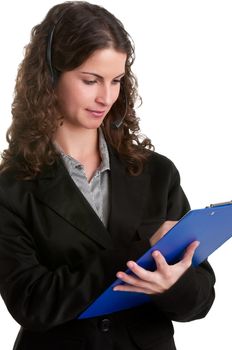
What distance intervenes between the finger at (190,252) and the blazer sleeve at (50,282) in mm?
173

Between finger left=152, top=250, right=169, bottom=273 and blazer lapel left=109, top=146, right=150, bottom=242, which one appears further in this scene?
blazer lapel left=109, top=146, right=150, bottom=242

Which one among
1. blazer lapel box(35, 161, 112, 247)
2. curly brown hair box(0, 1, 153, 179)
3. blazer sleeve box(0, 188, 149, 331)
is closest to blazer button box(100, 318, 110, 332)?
blazer sleeve box(0, 188, 149, 331)

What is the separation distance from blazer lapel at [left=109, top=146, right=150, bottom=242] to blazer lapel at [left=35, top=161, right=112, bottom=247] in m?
0.07

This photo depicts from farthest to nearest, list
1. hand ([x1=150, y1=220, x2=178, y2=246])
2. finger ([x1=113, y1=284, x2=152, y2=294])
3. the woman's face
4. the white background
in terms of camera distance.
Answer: the white background
the woman's face
hand ([x1=150, y1=220, x2=178, y2=246])
finger ([x1=113, y1=284, x2=152, y2=294])

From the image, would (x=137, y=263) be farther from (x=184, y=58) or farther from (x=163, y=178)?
(x=184, y=58)

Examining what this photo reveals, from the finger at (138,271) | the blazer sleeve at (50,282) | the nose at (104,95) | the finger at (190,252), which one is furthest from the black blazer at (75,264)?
the nose at (104,95)

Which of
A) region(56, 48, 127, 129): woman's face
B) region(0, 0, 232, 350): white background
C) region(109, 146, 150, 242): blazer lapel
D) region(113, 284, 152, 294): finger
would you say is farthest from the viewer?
region(0, 0, 232, 350): white background

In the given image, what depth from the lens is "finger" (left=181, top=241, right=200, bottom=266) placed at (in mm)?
2285

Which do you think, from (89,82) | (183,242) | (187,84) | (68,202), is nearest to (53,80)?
(89,82)

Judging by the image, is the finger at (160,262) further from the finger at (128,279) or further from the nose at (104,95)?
the nose at (104,95)

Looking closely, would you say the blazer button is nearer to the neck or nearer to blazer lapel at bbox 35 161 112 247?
blazer lapel at bbox 35 161 112 247

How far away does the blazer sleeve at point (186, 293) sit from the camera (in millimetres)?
2414

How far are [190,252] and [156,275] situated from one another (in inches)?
5.5

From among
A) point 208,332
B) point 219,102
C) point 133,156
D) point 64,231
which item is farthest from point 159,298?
point 219,102
